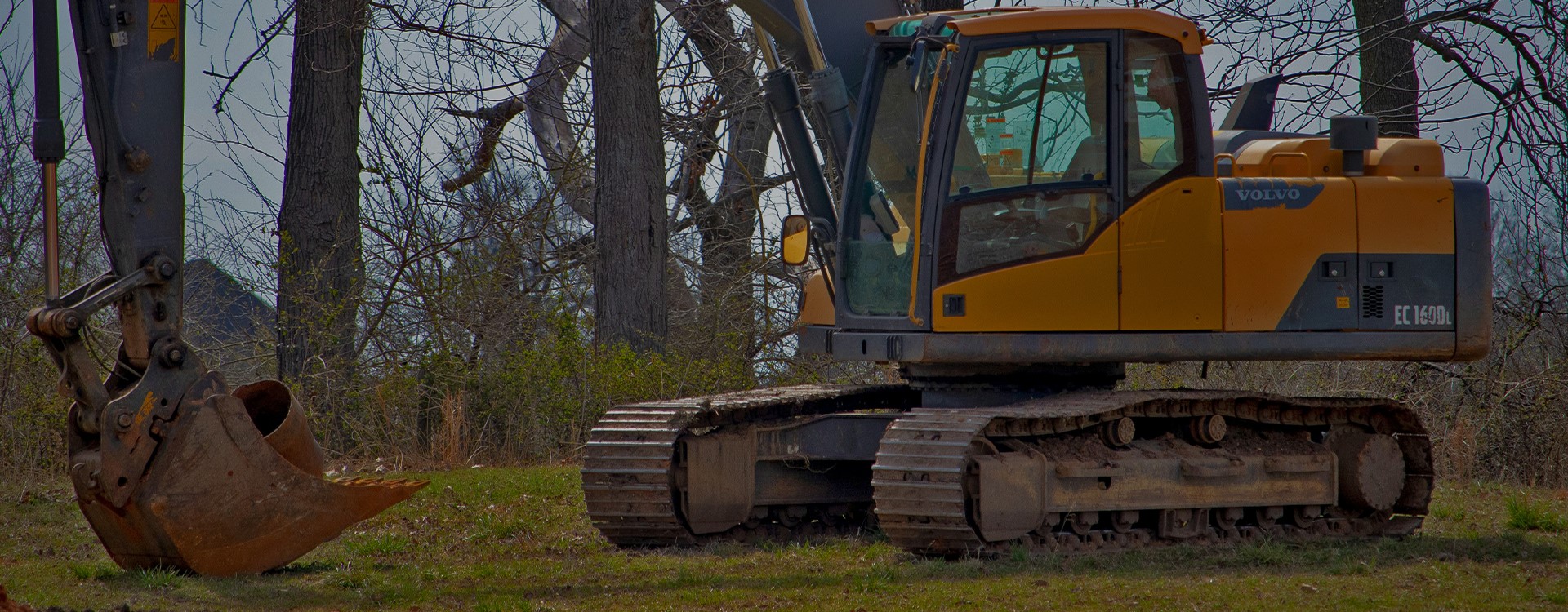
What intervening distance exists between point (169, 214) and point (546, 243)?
317 inches

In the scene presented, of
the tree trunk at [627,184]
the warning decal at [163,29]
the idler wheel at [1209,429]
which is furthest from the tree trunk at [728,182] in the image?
the warning decal at [163,29]

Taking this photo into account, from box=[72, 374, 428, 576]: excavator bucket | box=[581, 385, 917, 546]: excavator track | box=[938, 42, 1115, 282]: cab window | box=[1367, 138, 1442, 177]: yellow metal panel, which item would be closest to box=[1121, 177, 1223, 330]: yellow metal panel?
box=[938, 42, 1115, 282]: cab window

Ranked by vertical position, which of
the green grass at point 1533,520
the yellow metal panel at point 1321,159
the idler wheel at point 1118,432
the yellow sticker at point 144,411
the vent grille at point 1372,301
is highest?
the yellow metal panel at point 1321,159

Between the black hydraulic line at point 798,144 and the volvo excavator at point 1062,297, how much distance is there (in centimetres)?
2

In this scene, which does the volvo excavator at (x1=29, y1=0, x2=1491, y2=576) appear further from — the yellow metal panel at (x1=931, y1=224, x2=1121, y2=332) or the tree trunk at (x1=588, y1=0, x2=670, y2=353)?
the tree trunk at (x1=588, y1=0, x2=670, y2=353)

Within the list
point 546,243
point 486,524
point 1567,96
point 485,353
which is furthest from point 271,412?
point 1567,96

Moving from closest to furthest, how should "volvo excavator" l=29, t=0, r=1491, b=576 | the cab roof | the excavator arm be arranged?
the excavator arm → "volvo excavator" l=29, t=0, r=1491, b=576 → the cab roof

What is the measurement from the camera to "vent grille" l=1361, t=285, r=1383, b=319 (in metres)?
7.08

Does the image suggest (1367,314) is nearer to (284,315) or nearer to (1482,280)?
(1482,280)

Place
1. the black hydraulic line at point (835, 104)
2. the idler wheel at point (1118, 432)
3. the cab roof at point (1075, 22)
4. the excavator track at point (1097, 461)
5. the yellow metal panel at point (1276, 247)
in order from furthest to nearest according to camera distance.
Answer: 1. the black hydraulic line at point (835, 104)
2. the idler wheel at point (1118, 432)
3. the yellow metal panel at point (1276, 247)
4. the cab roof at point (1075, 22)
5. the excavator track at point (1097, 461)

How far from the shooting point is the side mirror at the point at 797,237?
7316 millimetres

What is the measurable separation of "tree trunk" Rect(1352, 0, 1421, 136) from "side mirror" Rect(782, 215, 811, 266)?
22.2 feet

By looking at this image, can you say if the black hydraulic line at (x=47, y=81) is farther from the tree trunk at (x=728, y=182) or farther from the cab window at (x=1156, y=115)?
the tree trunk at (x=728, y=182)

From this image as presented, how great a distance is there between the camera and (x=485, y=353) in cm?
1233
